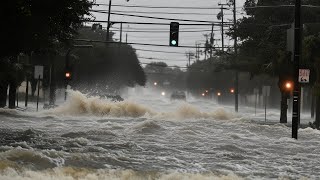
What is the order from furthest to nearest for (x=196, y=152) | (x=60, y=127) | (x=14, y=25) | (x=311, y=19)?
(x=311, y=19)
(x=60, y=127)
(x=196, y=152)
(x=14, y=25)

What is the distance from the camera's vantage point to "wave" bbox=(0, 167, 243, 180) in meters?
11.3

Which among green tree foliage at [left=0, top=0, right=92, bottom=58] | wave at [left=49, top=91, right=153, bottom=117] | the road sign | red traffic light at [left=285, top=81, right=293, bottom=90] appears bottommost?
wave at [left=49, top=91, right=153, bottom=117]

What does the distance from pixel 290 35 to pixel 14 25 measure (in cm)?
1104

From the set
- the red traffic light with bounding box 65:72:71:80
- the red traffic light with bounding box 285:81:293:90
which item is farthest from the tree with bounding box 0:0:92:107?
the red traffic light with bounding box 65:72:71:80

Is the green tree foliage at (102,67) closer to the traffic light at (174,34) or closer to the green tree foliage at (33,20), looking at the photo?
the traffic light at (174,34)

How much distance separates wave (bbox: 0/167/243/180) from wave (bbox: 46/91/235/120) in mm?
24586

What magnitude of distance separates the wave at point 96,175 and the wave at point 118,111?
80.7 ft

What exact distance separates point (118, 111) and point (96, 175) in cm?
2709

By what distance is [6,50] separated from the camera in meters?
17.9

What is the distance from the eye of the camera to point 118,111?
3888 cm

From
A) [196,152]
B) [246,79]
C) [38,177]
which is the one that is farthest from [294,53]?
[246,79]

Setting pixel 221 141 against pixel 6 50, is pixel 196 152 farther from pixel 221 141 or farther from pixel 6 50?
pixel 6 50

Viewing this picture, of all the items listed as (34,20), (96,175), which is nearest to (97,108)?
(34,20)

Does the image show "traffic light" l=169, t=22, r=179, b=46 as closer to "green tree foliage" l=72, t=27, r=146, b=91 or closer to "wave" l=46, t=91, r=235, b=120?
"wave" l=46, t=91, r=235, b=120
